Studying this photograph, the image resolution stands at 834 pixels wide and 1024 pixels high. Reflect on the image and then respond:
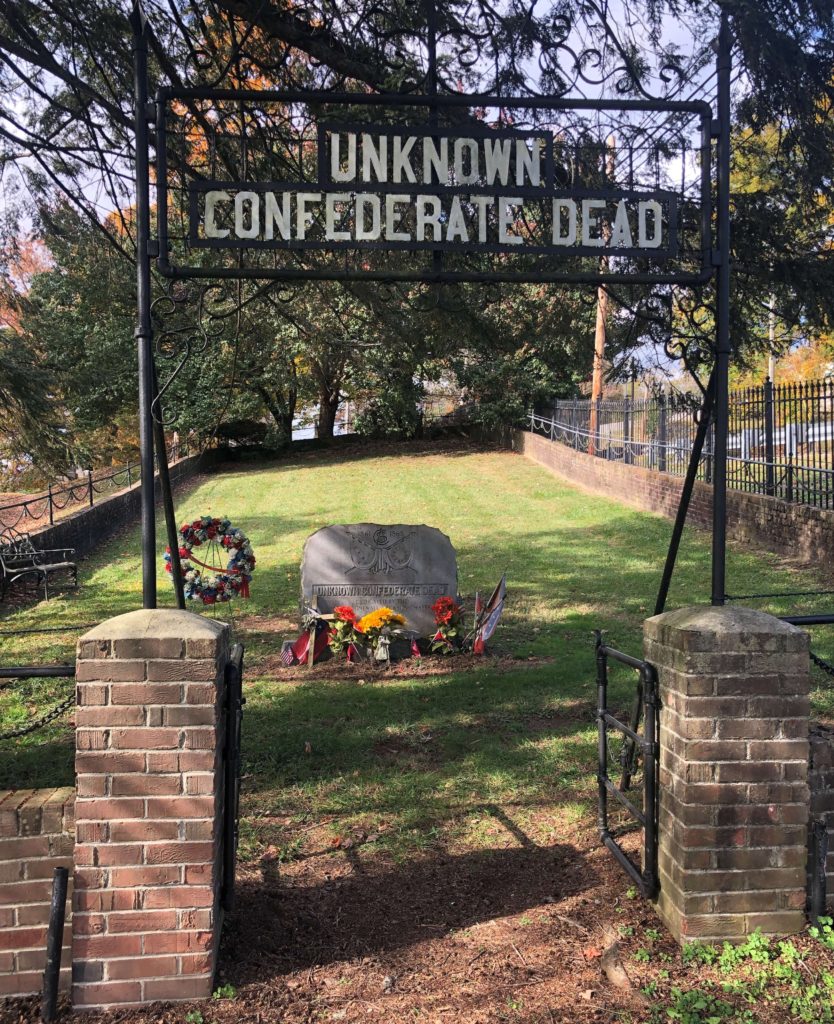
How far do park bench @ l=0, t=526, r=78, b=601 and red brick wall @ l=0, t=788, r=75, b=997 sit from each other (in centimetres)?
937

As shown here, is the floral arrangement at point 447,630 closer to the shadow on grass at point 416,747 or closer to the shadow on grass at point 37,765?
the shadow on grass at point 416,747

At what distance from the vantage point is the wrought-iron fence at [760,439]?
1183 centimetres

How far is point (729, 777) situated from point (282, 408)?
33684mm

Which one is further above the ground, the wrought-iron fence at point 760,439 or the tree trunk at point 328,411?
the tree trunk at point 328,411

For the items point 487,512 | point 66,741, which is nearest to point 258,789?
point 66,741

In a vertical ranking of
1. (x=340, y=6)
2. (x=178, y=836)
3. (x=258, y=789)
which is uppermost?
(x=340, y=6)

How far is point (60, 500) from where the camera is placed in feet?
68.0

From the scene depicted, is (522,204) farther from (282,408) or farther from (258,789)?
(282,408)

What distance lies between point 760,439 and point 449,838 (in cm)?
1106

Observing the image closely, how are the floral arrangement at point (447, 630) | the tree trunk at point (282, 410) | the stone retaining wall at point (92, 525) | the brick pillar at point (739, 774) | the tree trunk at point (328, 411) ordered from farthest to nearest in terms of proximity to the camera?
the tree trunk at point (328, 411) → the tree trunk at point (282, 410) → the stone retaining wall at point (92, 525) → the floral arrangement at point (447, 630) → the brick pillar at point (739, 774)

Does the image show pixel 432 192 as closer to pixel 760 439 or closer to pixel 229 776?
pixel 229 776

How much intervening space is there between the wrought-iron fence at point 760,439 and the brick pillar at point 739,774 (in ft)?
8.59

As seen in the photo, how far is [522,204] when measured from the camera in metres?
4.30

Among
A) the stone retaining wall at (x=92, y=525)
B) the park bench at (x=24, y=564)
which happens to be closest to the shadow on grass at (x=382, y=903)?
the park bench at (x=24, y=564)
